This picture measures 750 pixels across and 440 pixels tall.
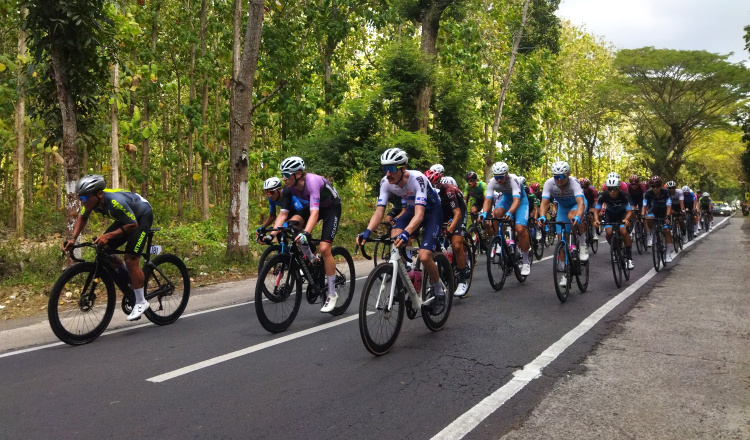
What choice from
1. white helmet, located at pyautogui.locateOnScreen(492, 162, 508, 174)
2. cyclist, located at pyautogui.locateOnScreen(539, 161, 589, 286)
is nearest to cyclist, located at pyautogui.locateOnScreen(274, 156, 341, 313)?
cyclist, located at pyautogui.locateOnScreen(539, 161, 589, 286)

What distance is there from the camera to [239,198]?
12852 mm

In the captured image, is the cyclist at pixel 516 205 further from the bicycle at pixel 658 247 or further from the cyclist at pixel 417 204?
the bicycle at pixel 658 247

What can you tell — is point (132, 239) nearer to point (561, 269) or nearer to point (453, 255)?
point (453, 255)

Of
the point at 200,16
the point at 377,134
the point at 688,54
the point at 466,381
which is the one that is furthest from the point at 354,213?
the point at 688,54

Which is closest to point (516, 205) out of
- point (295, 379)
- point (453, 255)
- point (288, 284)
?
point (453, 255)

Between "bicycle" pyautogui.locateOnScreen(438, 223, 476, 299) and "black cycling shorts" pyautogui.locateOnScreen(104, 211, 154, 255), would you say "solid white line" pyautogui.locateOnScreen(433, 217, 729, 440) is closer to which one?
"bicycle" pyautogui.locateOnScreen(438, 223, 476, 299)

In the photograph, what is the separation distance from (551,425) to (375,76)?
1732 centimetres

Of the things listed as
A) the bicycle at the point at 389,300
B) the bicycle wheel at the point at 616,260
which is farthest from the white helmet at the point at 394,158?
the bicycle wheel at the point at 616,260

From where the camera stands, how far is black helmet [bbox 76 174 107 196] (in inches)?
248

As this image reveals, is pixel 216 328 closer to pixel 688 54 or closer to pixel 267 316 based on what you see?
pixel 267 316

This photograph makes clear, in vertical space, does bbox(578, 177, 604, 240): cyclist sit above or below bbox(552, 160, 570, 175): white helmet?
below

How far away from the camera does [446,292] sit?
705 cm

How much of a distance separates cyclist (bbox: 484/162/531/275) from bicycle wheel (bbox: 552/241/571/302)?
46.1 inches

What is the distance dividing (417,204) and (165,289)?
342cm
